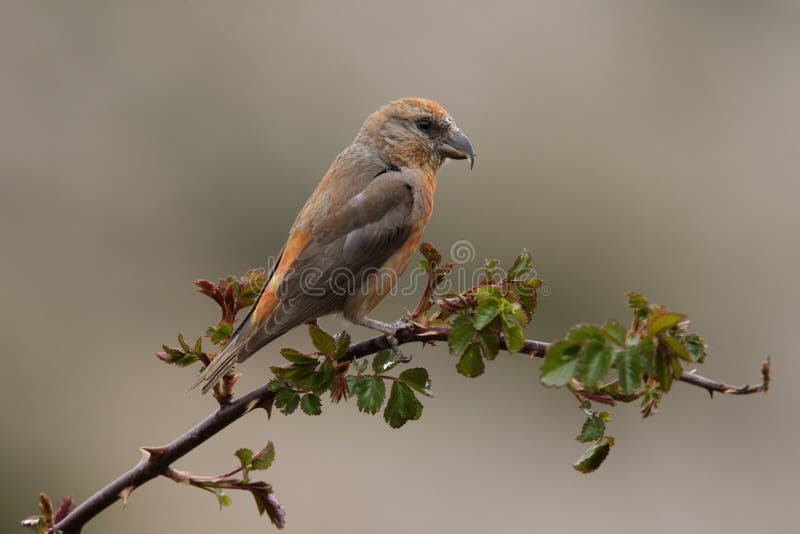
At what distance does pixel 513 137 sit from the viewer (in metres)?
10.7

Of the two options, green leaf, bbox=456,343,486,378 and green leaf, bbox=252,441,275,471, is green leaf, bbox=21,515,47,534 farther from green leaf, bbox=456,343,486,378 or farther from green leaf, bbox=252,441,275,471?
green leaf, bbox=456,343,486,378

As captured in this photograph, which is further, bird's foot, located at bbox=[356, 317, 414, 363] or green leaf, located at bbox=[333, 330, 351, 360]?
bird's foot, located at bbox=[356, 317, 414, 363]

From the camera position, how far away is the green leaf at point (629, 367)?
1718 millimetres

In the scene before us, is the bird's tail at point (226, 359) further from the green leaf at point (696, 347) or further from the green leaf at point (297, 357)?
the green leaf at point (696, 347)

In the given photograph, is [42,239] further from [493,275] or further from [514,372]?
[493,275]

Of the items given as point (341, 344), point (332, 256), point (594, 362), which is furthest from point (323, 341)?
point (332, 256)

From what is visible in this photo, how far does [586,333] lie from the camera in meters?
1.72

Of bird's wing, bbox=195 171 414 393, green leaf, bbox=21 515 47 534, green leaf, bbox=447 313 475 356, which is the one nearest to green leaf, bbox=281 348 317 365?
green leaf, bbox=447 313 475 356

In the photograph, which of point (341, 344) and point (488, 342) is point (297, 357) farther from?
point (488, 342)

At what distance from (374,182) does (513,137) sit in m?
6.65

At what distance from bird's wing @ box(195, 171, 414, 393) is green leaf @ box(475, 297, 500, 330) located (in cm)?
148

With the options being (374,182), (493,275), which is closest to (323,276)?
(374,182)

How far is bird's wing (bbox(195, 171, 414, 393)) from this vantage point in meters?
3.63

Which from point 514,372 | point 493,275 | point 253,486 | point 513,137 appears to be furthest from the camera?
point 513,137
